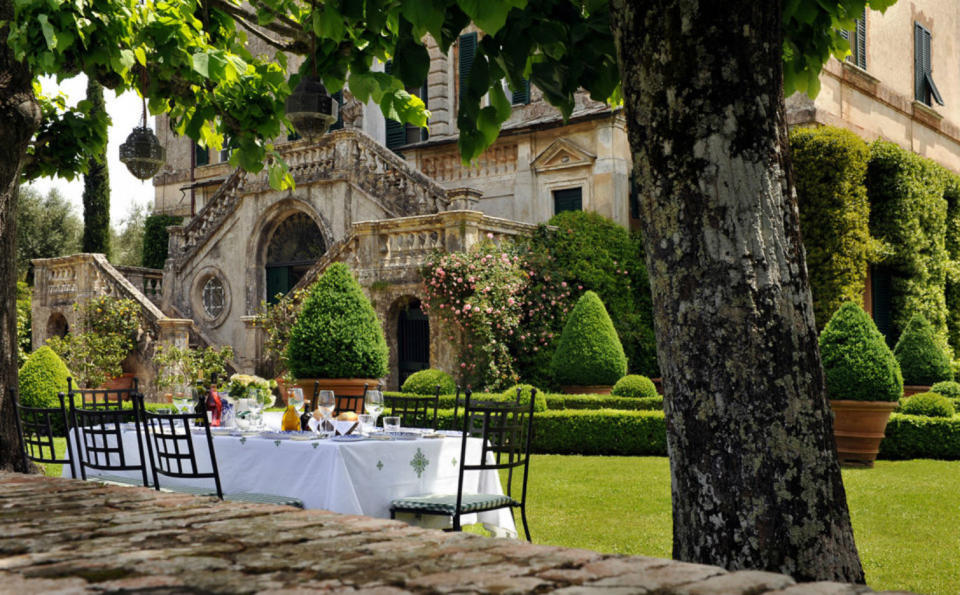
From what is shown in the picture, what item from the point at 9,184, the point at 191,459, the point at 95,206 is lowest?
Result: the point at 191,459

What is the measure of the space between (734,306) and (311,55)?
13.7 feet

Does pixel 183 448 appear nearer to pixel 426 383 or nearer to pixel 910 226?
pixel 426 383

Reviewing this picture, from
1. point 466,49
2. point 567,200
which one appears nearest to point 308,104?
point 567,200

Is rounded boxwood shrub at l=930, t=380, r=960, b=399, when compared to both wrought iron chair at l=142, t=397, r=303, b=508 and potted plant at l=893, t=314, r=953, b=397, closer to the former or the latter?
potted plant at l=893, t=314, r=953, b=397

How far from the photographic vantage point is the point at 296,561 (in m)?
2.48

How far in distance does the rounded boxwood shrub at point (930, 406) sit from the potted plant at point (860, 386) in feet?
3.45

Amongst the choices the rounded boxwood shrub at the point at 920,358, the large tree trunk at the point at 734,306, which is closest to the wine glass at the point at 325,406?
the large tree trunk at the point at 734,306

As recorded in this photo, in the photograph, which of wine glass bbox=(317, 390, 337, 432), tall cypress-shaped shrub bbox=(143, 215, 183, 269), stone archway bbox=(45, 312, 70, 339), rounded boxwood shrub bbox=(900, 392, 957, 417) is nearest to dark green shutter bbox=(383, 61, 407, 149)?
tall cypress-shaped shrub bbox=(143, 215, 183, 269)

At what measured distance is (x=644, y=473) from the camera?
11305 millimetres

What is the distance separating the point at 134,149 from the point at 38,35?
2356 mm

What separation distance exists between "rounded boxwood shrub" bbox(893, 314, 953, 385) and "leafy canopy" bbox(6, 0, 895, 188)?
11501mm

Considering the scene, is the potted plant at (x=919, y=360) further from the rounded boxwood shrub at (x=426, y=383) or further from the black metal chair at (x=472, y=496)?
the black metal chair at (x=472, y=496)

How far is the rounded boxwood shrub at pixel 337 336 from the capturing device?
1425cm

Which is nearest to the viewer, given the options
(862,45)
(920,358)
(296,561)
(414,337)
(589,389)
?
(296,561)
